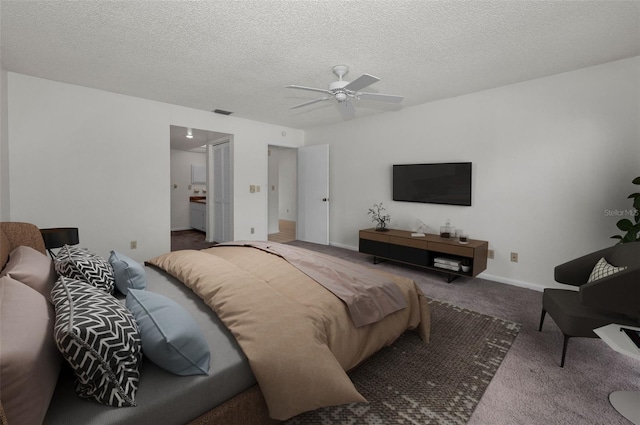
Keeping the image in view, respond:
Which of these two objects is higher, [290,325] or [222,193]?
[222,193]

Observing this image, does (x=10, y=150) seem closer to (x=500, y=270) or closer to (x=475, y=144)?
(x=475, y=144)

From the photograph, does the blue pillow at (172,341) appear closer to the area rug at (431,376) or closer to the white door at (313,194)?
the area rug at (431,376)

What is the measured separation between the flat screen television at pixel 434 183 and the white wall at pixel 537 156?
107 mm

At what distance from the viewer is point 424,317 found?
224 centimetres

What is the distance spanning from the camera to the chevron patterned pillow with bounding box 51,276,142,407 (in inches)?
37.5

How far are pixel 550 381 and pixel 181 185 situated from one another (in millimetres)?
8018

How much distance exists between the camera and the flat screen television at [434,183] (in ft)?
13.1

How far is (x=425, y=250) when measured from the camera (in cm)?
388

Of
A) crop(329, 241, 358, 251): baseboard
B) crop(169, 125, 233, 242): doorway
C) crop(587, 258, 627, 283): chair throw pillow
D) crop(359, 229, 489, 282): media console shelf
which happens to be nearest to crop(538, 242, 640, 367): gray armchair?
crop(587, 258, 627, 283): chair throw pillow

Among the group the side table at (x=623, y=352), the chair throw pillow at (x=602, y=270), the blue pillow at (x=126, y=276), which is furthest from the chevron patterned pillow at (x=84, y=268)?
the chair throw pillow at (x=602, y=270)

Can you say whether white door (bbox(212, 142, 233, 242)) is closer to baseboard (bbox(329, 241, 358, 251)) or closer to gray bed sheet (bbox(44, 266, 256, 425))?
baseboard (bbox(329, 241, 358, 251))

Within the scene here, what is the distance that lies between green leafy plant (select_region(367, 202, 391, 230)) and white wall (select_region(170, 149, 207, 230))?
15.9 feet

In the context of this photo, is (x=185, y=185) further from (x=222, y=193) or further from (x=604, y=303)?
(x=604, y=303)

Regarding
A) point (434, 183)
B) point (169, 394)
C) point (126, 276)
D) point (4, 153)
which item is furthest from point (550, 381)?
point (4, 153)
